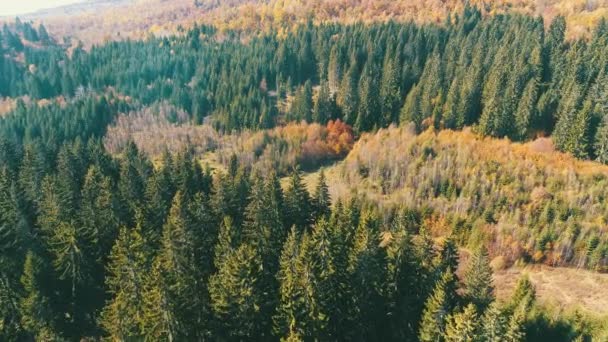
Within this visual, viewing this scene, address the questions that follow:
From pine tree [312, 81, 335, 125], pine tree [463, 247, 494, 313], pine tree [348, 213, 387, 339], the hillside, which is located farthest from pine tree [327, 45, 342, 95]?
pine tree [463, 247, 494, 313]

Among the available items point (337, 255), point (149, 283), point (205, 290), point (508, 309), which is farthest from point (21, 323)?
point (508, 309)

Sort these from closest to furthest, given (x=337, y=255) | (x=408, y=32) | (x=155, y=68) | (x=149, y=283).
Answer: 1. (x=149, y=283)
2. (x=337, y=255)
3. (x=408, y=32)
4. (x=155, y=68)

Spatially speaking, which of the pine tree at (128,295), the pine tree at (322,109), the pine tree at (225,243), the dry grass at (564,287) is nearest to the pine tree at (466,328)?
the dry grass at (564,287)

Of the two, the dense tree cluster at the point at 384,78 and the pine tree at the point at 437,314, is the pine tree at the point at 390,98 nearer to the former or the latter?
the dense tree cluster at the point at 384,78

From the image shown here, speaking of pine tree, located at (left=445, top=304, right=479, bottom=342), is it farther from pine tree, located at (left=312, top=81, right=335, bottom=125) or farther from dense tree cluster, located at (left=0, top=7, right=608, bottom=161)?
pine tree, located at (left=312, top=81, right=335, bottom=125)

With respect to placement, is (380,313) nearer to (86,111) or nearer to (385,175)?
(385,175)
